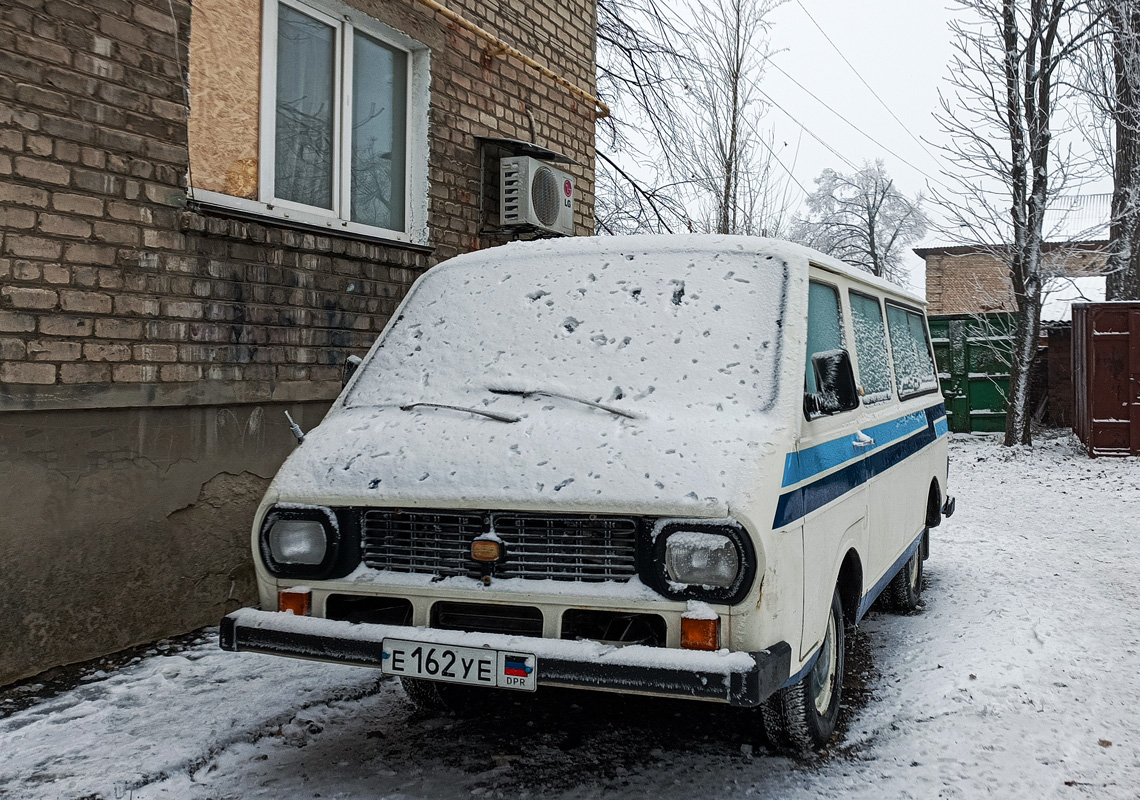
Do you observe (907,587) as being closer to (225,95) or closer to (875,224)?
(225,95)

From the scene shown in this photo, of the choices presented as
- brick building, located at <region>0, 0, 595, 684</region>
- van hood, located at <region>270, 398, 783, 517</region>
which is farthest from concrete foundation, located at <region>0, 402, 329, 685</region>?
van hood, located at <region>270, 398, 783, 517</region>

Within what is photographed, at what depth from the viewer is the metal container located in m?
13.3

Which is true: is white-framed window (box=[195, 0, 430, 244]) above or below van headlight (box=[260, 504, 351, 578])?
above

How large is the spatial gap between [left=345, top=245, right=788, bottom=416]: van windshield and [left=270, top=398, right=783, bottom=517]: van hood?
11 cm

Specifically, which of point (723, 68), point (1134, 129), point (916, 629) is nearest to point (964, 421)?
point (1134, 129)

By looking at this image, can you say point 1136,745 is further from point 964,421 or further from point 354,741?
point 964,421

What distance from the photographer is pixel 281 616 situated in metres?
3.27

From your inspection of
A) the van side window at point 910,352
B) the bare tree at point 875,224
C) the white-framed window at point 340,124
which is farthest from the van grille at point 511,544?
the bare tree at point 875,224

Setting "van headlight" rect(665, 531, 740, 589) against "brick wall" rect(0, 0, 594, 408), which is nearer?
"van headlight" rect(665, 531, 740, 589)

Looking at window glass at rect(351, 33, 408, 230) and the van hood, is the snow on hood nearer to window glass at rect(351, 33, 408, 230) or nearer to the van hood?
the van hood

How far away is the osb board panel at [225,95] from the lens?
18.5ft

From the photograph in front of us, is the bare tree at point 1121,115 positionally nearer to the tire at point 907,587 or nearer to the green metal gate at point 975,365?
A: the green metal gate at point 975,365

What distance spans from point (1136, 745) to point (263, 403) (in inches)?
184

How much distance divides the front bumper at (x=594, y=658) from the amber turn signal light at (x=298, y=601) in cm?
8
